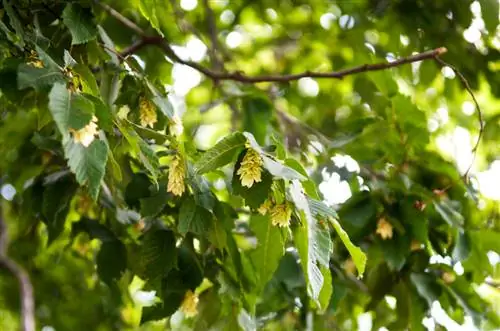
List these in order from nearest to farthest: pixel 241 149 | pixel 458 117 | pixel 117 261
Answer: pixel 241 149
pixel 117 261
pixel 458 117

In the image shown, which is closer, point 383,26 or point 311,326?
point 311,326

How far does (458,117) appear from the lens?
9.25ft

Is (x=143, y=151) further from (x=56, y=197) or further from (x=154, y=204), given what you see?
(x=56, y=197)

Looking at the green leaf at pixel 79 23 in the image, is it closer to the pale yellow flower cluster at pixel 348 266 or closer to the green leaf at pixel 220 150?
the green leaf at pixel 220 150

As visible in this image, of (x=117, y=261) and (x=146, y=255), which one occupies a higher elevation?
(x=146, y=255)

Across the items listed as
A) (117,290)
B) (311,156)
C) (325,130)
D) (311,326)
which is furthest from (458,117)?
(117,290)

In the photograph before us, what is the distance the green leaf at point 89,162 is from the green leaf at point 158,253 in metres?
0.47

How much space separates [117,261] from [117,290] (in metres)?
0.27

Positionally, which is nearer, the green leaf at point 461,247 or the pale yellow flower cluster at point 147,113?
the pale yellow flower cluster at point 147,113

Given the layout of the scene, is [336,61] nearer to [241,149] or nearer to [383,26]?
[383,26]

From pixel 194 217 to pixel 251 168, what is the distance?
28 cm

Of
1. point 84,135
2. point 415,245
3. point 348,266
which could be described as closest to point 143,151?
point 84,135

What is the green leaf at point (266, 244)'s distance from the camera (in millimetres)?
1312

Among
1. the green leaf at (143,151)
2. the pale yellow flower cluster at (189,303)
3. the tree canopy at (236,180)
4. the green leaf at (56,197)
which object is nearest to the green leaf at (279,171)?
the tree canopy at (236,180)
